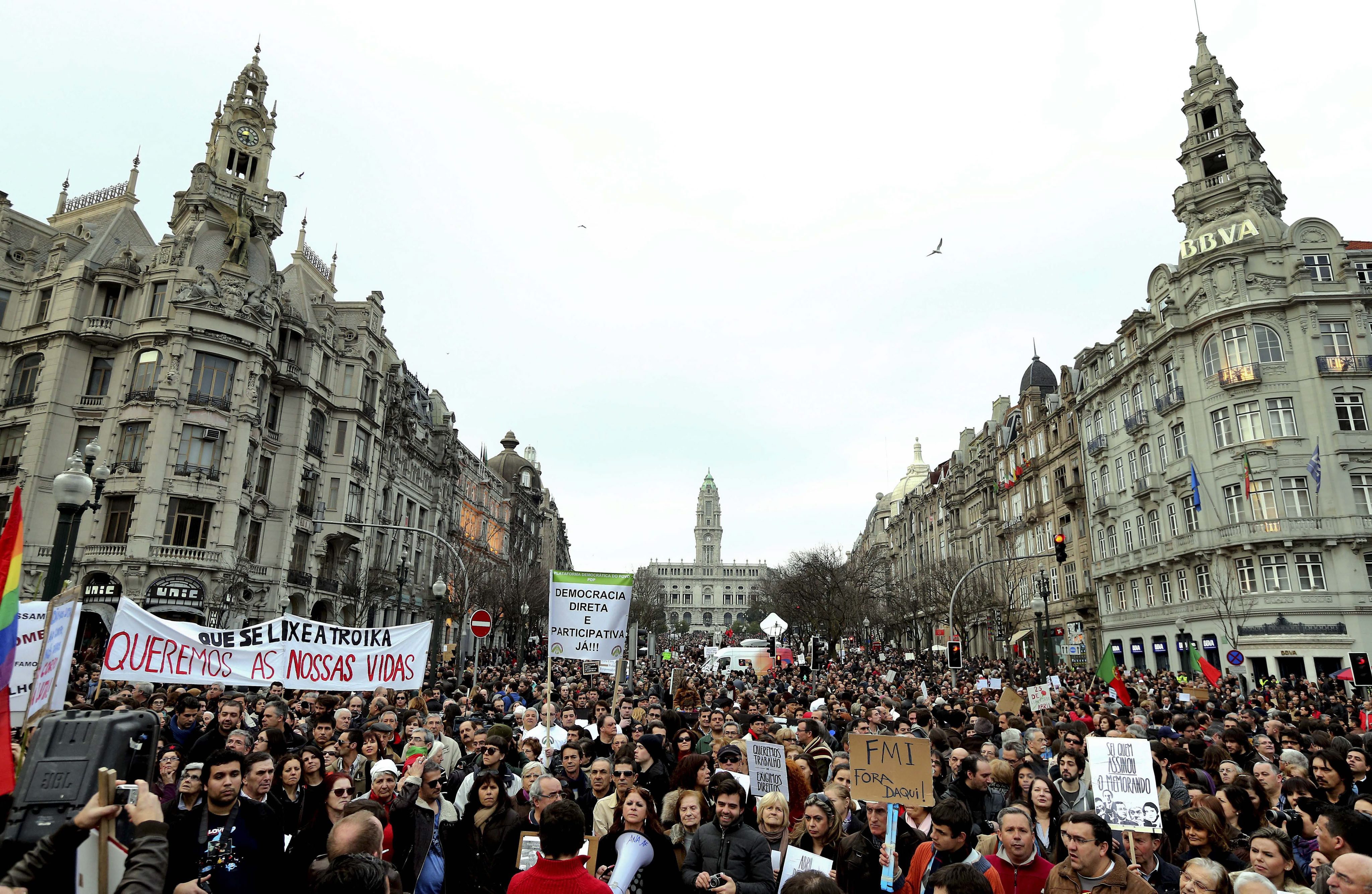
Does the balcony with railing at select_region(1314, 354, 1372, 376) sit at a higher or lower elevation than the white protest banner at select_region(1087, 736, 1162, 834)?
higher

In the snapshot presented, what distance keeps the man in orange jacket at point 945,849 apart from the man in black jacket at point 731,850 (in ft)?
3.28

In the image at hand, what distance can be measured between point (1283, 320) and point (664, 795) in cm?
4589

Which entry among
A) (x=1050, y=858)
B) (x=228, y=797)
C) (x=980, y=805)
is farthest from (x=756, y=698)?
(x=228, y=797)

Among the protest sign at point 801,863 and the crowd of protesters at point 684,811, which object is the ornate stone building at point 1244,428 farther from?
the protest sign at point 801,863

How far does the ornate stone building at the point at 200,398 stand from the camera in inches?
1462

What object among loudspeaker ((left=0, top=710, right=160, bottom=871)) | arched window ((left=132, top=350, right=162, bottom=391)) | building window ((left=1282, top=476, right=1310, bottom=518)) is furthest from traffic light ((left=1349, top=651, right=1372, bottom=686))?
arched window ((left=132, top=350, right=162, bottom=391))

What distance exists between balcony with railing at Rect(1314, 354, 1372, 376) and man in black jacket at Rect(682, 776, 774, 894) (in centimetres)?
4610

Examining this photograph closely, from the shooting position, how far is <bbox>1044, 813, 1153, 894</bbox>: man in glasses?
17.1 feet

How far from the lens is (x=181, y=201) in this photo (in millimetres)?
43938

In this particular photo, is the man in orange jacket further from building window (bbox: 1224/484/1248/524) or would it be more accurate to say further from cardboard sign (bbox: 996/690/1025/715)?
building window (bbox: 1224/484/1248/524)

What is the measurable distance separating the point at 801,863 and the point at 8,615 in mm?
5899

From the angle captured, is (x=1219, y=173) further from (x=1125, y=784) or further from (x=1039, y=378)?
(x=1125, y=784)

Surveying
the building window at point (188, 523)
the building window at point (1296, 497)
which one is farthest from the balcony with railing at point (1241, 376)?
the building window at point (188, 523)

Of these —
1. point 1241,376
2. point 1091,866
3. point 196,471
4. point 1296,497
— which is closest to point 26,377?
point 196,471
